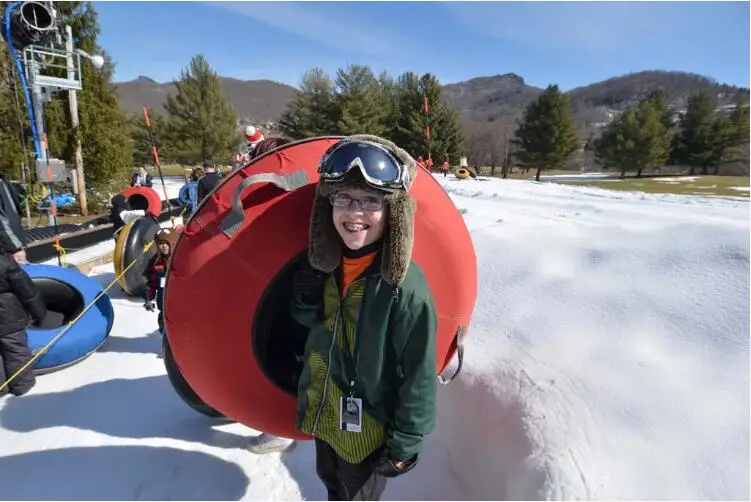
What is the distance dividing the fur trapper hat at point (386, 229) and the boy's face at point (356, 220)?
0.08ft

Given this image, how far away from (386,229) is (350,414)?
0.72 m

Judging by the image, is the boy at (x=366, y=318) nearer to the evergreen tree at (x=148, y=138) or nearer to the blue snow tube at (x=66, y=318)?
the blue snow tube at (x=66, y=318)

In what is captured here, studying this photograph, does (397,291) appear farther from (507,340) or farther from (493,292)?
(493,292)

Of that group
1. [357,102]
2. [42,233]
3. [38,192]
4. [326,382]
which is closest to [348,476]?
[326,382]

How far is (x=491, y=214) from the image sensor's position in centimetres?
490

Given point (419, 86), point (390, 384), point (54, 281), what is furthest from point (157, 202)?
point (419, 86)

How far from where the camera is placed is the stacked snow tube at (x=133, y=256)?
492 cm

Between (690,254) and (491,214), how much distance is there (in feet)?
7.55

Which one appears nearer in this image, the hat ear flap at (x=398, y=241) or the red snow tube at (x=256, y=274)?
the hat ear flap at (x=398, y=241)

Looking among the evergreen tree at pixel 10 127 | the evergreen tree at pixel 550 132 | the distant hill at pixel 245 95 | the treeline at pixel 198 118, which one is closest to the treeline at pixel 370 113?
the treeline at pixel 198 118

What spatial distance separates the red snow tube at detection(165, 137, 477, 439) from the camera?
164 cm

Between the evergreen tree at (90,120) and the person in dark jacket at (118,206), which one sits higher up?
the evergreen tree at (90,120)

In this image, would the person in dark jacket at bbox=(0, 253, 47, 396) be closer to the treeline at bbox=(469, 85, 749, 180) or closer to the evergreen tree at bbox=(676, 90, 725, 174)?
the treeline at bbox=(469, 85, 749, 180)

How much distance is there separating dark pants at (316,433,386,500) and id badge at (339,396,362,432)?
0.16m
